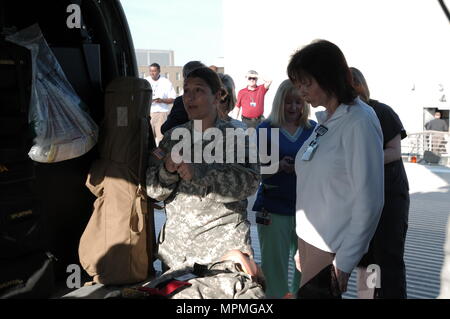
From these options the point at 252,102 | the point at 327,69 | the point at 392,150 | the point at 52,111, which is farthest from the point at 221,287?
the point at 252,102

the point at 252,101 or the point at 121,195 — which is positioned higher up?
the point at 252,101

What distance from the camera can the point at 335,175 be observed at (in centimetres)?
199

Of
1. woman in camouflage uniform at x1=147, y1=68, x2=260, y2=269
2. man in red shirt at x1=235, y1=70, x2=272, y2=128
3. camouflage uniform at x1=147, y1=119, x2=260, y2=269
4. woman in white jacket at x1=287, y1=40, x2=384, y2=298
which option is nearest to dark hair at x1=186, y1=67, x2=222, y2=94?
woman in camouflage uniform at x1=147, y1=68, x2=260, y2=269

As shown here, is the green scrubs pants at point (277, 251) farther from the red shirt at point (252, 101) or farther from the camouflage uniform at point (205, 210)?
the red shirt at point (252, 101)

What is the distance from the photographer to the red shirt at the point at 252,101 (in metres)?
8.90

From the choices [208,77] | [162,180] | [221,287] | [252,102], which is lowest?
[221,287]

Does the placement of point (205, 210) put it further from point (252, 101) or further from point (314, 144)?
point (252, 101)

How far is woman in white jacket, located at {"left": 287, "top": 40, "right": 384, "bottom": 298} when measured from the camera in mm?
1934

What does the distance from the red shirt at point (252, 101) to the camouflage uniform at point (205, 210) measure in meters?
6.47

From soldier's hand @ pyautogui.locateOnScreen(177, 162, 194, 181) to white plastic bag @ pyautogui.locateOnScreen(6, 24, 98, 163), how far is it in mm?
1165

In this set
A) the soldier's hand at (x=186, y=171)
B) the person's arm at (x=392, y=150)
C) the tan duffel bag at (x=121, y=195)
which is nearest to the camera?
the soldier's hand at (x=186, y=171)

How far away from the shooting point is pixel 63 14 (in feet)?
11.9

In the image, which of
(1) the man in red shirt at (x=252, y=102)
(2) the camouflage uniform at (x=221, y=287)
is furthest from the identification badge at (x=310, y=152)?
(1) the man in red shirt at (x=252, y=102)

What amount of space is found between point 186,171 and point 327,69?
0.76 meters
